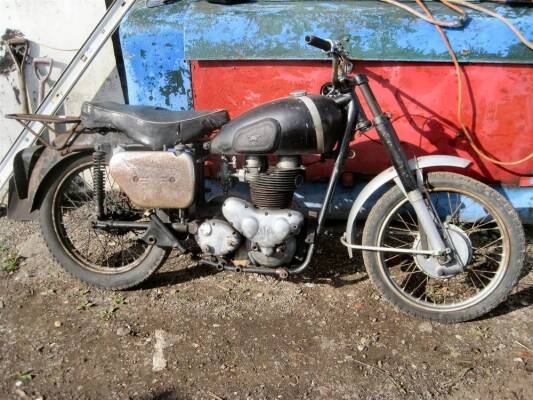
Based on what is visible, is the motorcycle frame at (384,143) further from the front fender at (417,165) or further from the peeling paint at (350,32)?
the peeling paint at (350,32)

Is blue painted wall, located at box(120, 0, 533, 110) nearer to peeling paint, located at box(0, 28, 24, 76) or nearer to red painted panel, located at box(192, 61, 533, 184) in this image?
red painted panel, located at box(192, 61, 533, 184)

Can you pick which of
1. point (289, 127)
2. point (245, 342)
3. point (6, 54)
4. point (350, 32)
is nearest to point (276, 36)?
point (350, 32)

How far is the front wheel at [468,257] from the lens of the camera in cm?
307

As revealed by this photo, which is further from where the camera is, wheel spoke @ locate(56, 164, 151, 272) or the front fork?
Result: wheel spoke @ locate(56, 164, 151, 272)

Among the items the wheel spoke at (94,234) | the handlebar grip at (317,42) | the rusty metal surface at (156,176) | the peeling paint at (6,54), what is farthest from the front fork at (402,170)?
the peeling paint at (6,54)

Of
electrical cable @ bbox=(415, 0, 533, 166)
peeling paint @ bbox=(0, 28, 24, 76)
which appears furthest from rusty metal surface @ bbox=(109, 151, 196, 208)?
peeling paint @ bbox=(0, 28, 24, 76)

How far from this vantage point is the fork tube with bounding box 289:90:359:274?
3.01 meters

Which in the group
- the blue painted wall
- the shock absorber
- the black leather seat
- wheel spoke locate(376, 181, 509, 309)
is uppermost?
the blue painted wall

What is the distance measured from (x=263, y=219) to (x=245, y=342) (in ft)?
2.36

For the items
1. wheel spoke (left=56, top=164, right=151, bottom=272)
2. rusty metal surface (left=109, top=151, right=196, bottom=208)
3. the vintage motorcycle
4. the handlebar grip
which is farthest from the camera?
wheel spoke (left=56, top=164, right=151, bottom=272)

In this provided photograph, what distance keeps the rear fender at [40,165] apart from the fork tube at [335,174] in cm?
130

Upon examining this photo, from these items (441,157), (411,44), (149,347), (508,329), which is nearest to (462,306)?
(508,329)

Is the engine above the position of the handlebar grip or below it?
below

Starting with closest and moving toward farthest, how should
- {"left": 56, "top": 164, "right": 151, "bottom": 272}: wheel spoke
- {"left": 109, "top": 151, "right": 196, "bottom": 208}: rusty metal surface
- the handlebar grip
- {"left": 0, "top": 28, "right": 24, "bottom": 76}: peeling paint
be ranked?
the handlebar grip
{"left": 109, "top": 151, "right": 196, "bottom": 208}: rusty metal surface
{"left": 56, "top": 164, "right": 151, "bottom": 272}: wheel spoke
{"left": 0, "top": 28, "right": 24, "bottom": 76}: peeling paint
